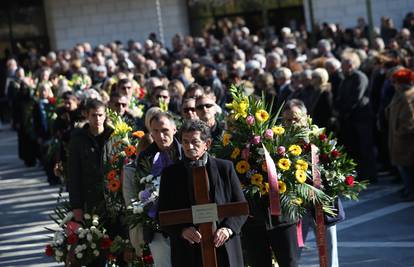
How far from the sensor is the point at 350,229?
39.1 ft

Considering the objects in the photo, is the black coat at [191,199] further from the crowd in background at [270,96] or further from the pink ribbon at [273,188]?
the crowd in background at [270,96]

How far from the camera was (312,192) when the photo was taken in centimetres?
840

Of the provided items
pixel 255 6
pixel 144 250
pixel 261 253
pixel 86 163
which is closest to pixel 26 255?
pixel 86 163

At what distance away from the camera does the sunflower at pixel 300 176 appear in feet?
27.3

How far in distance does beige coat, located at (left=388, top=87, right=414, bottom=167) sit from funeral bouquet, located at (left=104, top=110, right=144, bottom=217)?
471 centimetres

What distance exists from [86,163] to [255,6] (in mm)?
24312

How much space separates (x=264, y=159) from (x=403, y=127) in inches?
208

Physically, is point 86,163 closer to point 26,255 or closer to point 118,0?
point 26,255

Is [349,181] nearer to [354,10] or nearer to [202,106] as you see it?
[202,106]

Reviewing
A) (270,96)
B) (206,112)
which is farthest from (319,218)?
(270,96)

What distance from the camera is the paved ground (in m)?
10.5

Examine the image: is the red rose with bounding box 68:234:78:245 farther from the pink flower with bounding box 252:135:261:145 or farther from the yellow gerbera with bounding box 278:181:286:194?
the yellow gerbera with bounding box 278:181:286:194

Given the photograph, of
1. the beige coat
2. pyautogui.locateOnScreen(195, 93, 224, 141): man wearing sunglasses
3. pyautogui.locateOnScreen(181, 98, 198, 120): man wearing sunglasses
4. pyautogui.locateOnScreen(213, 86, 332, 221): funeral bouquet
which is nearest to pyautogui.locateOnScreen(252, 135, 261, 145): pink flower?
pyautogui.locateOnScreen(213, 86, 332, 221): funeral bouquet

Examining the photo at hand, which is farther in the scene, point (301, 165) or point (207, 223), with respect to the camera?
point (301, 165)
